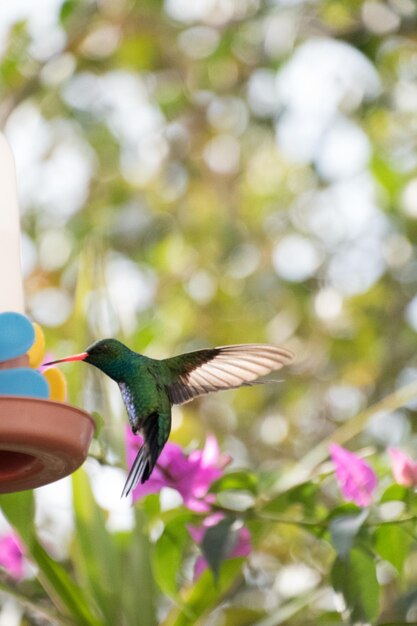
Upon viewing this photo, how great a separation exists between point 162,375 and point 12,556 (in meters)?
0.86

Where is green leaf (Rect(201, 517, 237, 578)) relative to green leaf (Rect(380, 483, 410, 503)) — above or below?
above

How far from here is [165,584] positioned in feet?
6.17

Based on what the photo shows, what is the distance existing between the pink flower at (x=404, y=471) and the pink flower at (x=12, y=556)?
0.80m

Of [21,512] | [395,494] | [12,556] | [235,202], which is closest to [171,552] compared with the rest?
[21,512]

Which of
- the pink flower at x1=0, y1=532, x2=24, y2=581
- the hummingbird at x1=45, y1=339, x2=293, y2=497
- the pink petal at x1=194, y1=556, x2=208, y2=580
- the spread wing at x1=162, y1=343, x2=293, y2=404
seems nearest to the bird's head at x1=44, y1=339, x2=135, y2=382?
the hummingbird at x1=45, y1=339, x2=293, y2=497

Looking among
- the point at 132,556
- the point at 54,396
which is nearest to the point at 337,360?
the point at 132,556

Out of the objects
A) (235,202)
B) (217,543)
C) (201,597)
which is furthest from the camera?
(235,202)

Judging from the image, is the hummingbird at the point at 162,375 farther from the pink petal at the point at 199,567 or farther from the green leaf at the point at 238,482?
the pink petal at the point at 199,567

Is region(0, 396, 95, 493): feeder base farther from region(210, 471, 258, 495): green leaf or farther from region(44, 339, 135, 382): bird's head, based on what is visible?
region(210, 471, 258, 495): green leaf

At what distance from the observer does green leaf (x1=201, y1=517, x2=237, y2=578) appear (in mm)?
1697

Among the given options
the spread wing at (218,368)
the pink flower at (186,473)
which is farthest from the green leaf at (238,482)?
the spread wing at (218,368)

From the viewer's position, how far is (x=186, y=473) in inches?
74.5

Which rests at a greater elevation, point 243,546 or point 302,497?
point 302,497

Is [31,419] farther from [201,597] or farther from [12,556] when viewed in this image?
[12,556]
